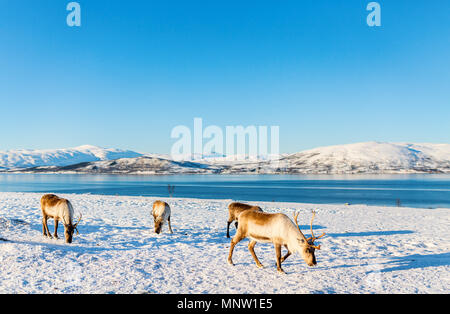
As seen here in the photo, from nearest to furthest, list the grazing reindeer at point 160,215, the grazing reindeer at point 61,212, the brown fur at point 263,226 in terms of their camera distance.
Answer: the brown fur at point 263,226, the grazing reindeer at point 61,212, the grazing reindeer at point 160,215

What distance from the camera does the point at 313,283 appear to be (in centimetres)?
855

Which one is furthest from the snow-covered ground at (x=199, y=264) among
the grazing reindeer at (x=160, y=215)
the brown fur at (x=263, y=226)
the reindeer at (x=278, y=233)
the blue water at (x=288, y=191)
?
the blue water at (x=288, y=191)

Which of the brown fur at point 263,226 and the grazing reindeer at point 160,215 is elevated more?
the brown fur at point 263,226

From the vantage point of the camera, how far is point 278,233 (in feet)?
29.5

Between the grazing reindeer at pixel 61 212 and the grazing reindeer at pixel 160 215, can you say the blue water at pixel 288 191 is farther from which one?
the grazing reindeer at pixel 61 212

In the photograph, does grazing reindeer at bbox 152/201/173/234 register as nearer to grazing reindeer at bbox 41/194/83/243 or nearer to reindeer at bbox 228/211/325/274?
grazing reindeer at bbox 41/194/83/243

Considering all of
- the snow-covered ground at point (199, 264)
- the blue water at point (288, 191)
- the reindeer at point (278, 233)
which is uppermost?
the reindeer at point (278, 233)

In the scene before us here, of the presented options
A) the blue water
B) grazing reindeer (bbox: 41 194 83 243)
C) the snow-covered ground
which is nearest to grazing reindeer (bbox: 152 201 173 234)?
the snow-covered ground

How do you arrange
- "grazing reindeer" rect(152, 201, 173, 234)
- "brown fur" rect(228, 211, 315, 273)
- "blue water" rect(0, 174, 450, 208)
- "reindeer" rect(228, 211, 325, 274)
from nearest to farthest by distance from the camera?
1. "reindeer" rect(228, 211, 325, 274)
2. "brown fur" rect(228, 211, 315, 273)
3. "grazing reindeer" rect(152, 201, 173, 234)
4. "blue water" rect(0, 174, 450, 208)

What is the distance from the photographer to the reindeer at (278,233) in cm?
840

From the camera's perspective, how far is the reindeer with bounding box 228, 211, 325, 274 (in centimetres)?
840

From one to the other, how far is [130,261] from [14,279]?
3.17 metres
